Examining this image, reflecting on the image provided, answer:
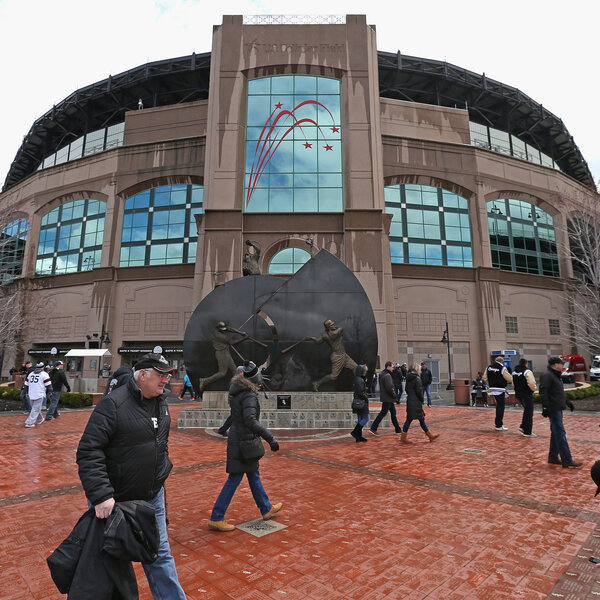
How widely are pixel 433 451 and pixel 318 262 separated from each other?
6995 mm

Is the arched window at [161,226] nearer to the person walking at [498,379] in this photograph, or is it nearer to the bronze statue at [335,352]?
the bronze statue at [335,352]

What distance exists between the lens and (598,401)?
16531 millimetres

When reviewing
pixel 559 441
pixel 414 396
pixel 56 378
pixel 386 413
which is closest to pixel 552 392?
pixel 559 441

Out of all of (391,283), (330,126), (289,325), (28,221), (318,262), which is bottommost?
(289,325)

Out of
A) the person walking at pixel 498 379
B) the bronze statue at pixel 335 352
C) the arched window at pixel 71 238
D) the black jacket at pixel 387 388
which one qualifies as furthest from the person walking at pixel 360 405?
the arched window at pixel 71 238

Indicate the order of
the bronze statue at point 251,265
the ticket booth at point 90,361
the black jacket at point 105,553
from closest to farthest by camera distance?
the black jacket at point 105,553
the bronze statue at point 251,265
the ticket booth at point 90,361

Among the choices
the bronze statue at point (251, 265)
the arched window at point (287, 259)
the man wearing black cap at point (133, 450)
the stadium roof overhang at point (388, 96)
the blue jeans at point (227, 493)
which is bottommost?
the blue jeans at point (227, 493)

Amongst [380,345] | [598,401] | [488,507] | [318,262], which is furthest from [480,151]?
[488,507]

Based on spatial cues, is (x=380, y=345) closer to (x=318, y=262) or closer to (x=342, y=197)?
(x=342, y=197)

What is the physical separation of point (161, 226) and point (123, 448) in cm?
3347

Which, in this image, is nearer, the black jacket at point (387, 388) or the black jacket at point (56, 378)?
the black jacket at point (387, 388)

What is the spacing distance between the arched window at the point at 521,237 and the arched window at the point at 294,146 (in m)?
15.5

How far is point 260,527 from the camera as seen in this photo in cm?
436

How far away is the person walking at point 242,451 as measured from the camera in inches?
167
